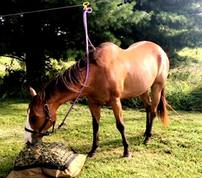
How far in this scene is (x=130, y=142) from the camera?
5.89 m

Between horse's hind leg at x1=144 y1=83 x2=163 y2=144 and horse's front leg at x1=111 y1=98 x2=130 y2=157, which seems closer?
horse's front leg at x1=111 y1=98 x2=130 y2=157

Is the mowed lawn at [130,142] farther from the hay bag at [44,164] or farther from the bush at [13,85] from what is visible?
the bush at [13,85]

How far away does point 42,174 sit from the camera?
445 centimetres

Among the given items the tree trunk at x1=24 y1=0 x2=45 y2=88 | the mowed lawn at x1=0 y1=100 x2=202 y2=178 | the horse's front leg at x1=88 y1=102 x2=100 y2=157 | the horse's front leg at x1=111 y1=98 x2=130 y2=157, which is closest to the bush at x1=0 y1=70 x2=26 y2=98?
the tree trunk at x1=24 y1=0 x2=45 y2=88

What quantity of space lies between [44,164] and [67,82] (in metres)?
0.95

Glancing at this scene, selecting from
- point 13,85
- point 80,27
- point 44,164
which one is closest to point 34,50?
point 13,85

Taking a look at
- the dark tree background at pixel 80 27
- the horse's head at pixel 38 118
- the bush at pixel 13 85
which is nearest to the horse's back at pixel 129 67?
the horse's head at pixel 38 118

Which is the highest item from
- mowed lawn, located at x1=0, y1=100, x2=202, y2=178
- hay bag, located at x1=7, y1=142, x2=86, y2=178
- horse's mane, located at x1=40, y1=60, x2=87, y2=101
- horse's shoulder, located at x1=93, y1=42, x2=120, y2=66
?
horse's shoulder, located at x1=93, y1=42, x2=120, y2=66

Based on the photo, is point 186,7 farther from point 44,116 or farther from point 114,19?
point 44,116

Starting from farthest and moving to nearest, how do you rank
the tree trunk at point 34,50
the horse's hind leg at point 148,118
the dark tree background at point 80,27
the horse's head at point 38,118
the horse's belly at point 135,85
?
1. the tree trunk at point 34,50
2. the dark tree background at point 80,27
3. the horse's hind leg at point 148,118
4. the horse's belly at point 135,85
5. the horse's head at point 38,118

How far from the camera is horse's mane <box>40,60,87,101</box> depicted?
4.62 m

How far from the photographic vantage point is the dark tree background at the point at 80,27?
8172 mm

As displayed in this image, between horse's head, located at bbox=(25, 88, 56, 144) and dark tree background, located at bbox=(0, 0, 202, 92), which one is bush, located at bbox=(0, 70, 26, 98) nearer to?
dark tree background, located at bbox=(0, 0, 202, 92)

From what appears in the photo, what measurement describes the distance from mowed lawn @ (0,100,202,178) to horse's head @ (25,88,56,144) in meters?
0.61
